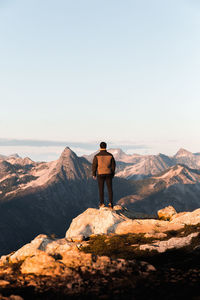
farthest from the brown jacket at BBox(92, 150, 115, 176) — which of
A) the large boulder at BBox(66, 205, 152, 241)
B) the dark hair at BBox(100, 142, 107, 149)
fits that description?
the large boulder at BBox(66, 205, 152, 241)

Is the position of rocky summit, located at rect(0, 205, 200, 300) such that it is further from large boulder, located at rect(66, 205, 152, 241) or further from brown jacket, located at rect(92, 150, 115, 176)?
brown jacket, located at rect(92, 150, 115, 176)

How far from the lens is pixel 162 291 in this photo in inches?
419

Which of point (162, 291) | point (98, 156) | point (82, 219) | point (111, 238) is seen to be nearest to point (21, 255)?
point (111, 238)

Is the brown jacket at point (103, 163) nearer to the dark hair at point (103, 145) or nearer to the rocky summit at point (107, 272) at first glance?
the dark hair at point (103, 145)

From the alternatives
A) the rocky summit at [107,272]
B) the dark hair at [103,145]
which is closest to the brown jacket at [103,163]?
the dark hair at [103,145]

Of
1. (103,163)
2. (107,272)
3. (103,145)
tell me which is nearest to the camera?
(107,272)

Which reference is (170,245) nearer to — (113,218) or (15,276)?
(15,276)

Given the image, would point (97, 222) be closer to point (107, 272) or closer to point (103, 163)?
point (103, 163)

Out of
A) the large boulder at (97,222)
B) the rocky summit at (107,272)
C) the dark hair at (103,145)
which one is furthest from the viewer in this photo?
the dark hair at (103,145)

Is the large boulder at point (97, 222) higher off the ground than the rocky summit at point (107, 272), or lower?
lower

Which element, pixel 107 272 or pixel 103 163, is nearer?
pixel 107 272

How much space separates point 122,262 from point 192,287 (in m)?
3.33

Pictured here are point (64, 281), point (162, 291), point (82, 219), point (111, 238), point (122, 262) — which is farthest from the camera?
point (82, 219)

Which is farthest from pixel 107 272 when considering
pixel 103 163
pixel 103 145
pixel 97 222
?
pixel 97 222
